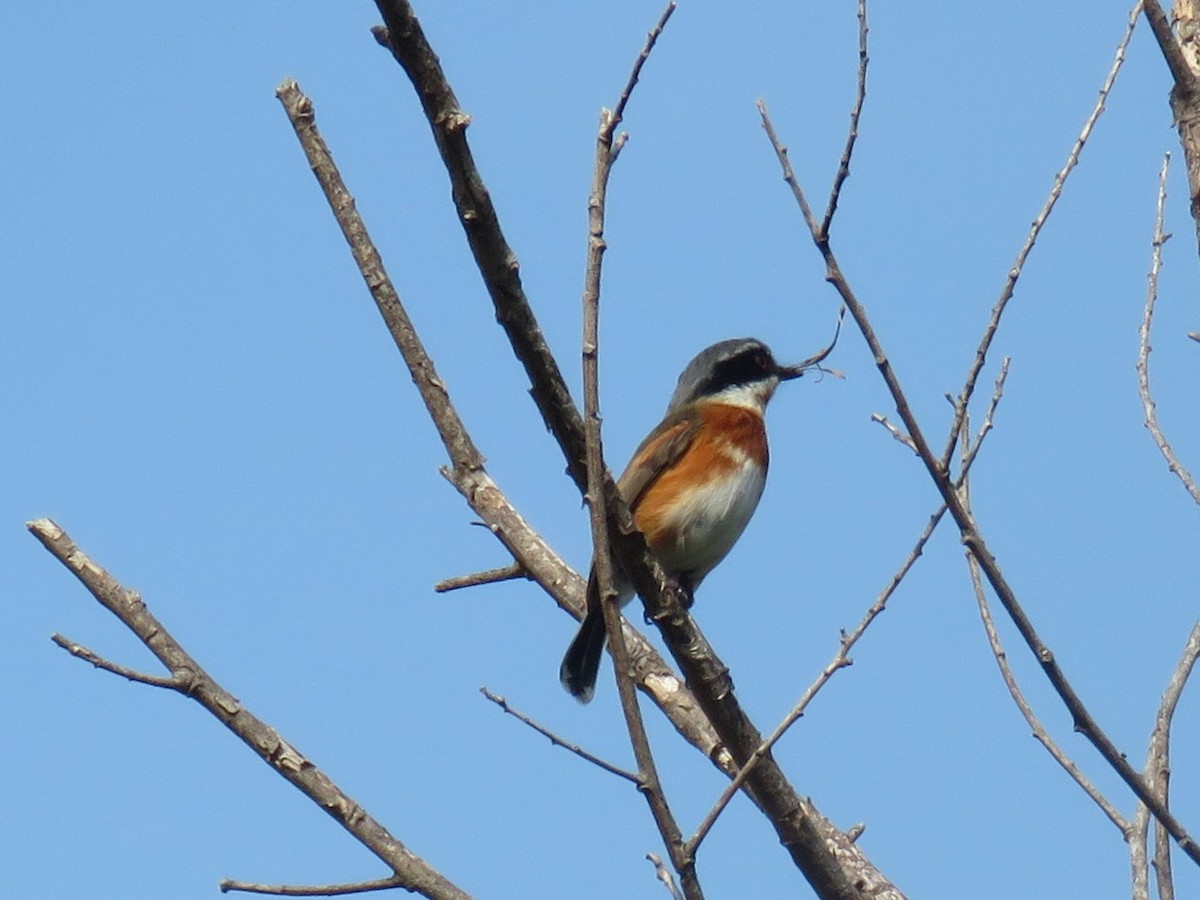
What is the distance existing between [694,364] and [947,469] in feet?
16.1

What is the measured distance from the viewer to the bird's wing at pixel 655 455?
26.5 feet

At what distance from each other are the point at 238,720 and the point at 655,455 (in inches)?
147

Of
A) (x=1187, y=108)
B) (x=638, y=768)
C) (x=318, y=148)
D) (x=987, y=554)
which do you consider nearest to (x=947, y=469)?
(x=987, y=554)

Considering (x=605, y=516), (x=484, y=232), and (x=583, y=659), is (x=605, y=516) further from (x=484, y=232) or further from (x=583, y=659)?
(x=583, y=659)

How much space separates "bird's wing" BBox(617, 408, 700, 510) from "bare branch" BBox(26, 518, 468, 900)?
3.36 meters

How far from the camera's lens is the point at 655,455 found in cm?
818

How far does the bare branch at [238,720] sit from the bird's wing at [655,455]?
3.36 metres

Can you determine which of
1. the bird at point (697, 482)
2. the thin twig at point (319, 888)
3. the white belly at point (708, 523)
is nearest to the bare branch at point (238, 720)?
the thin twig at point (319, 888)

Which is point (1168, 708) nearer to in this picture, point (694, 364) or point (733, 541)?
point (733, 541)

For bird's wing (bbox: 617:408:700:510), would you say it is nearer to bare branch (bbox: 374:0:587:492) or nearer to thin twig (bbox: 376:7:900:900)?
thin twig (bbox: 376:7:900:900)

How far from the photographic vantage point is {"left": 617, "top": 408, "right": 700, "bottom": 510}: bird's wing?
26.5 feet

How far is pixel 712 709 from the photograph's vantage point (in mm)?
5094

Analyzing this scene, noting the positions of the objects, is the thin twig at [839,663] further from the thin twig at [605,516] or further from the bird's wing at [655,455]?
the bird's wing at [655,455]

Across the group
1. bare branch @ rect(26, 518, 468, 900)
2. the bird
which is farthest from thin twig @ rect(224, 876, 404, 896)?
the bird
